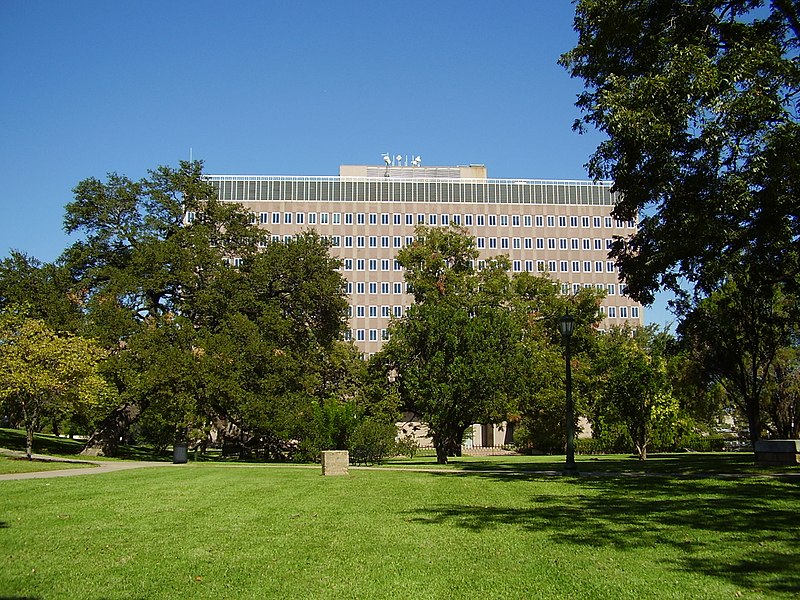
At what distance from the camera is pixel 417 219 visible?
114 meters

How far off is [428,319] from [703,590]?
28.3m

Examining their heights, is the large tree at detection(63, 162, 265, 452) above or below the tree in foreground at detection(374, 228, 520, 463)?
above

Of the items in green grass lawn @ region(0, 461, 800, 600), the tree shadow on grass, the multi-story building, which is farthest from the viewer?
the multi-story building

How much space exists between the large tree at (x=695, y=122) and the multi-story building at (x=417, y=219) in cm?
9108

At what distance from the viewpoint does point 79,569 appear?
736 centimetres

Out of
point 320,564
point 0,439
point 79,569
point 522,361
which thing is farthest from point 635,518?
point 0,439

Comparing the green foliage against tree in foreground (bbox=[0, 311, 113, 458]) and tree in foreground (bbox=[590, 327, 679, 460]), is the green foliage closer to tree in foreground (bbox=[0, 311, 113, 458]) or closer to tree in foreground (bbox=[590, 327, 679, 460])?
tree in foreground (bbox=[0, 311, 113, 458])

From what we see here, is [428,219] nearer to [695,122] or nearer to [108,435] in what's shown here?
[108,435]

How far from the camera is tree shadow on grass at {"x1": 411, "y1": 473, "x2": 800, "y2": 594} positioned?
23.6 ft

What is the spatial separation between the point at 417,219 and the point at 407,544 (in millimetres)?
106661

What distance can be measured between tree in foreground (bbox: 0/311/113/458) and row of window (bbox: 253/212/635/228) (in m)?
78.2

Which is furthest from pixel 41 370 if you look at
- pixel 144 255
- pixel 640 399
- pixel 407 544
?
pixel 640 399

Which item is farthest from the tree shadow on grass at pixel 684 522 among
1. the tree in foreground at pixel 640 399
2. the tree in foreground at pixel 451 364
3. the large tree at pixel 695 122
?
the tree in foreground at pixel 640 399

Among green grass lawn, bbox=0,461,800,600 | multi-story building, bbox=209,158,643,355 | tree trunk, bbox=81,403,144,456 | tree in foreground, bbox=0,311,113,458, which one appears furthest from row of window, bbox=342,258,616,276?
green grass lawn, bbox=0,461,800,600
